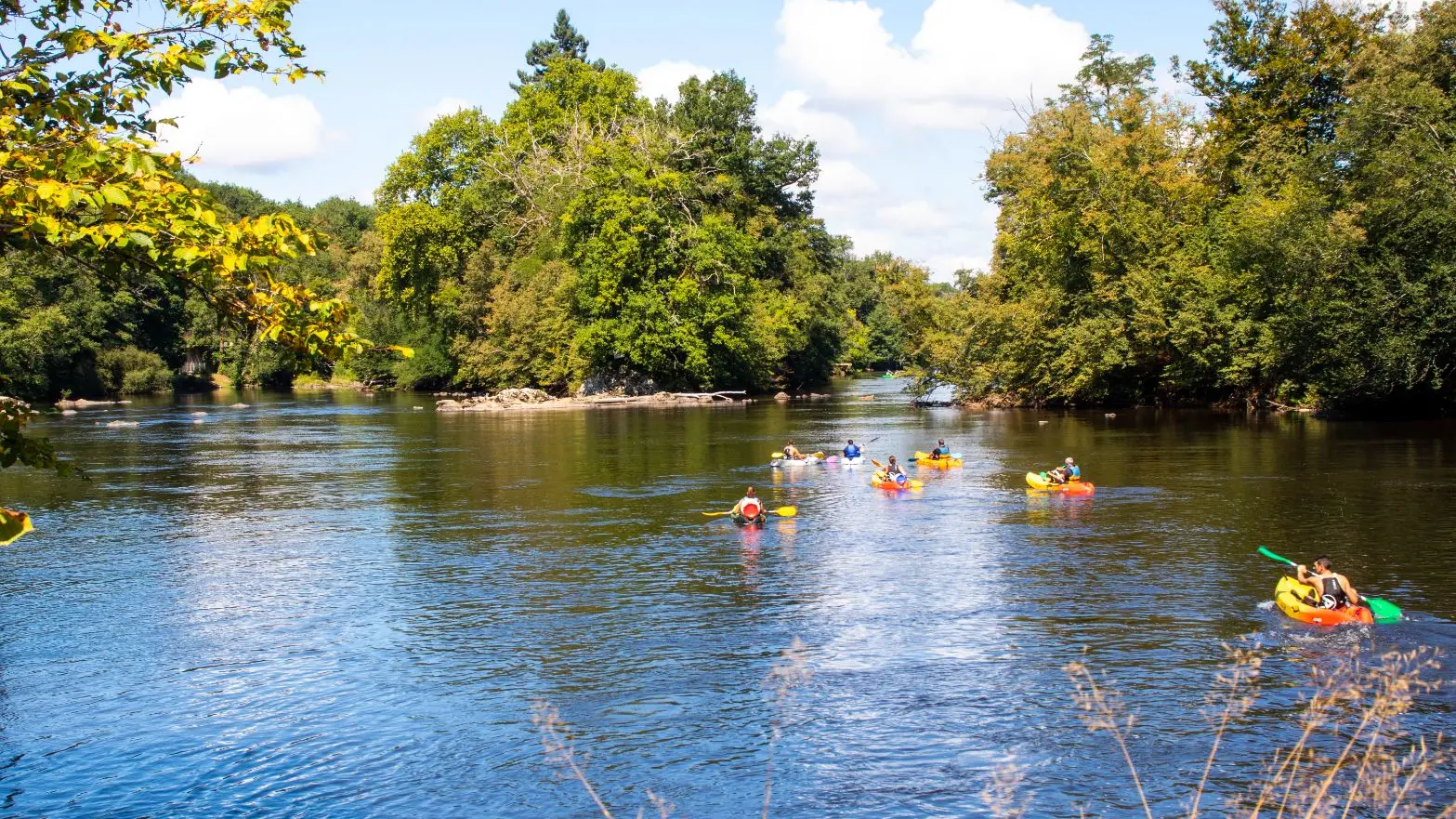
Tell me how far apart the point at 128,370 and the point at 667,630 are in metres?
95.6

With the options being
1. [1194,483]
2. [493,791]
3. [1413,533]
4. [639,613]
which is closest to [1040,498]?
[1194,483]

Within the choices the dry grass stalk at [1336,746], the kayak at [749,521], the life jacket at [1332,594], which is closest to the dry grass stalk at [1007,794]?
the dry grass stalk at [1336,746]

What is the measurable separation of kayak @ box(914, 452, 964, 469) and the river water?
1.68 m

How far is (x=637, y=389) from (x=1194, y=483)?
5737cm

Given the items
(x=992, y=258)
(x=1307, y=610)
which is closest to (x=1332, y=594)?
(x=1307, y=610)

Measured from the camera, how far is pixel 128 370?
101750mm

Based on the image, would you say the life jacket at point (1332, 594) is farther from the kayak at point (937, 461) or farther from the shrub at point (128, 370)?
the shrub at point (128, 370)

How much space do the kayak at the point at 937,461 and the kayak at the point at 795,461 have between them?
13.2 ft

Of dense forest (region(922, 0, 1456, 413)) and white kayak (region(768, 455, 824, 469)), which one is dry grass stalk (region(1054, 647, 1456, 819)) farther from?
dense forest (region(922, 0, 1456, 413))

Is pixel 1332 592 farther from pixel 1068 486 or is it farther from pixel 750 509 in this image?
pixel 1068 486

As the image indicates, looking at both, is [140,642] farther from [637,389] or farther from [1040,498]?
[637,389]

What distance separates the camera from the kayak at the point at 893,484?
39.3m

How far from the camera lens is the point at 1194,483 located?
125 feet

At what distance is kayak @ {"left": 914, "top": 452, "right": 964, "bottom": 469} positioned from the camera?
44.7 metres
